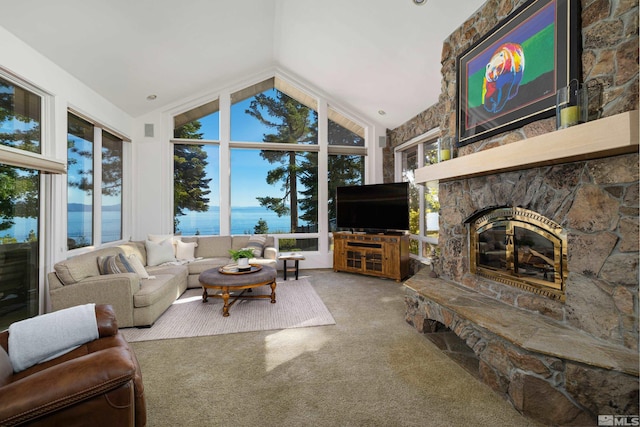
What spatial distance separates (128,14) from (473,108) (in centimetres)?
388

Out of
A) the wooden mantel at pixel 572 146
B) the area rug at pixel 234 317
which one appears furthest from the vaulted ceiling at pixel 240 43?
the area rug at pixel 234 317

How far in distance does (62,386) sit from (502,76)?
3619mm

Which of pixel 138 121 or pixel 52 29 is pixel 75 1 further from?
pixel 138 121

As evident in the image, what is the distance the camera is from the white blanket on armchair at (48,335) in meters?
1.59

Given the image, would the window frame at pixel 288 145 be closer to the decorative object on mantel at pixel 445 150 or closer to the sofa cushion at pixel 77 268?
the sofa cushion at pixel 77 268

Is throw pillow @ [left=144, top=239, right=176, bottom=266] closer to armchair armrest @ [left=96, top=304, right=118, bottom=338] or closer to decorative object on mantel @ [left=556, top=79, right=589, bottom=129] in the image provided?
armchair armrest @ [left=96, top=304, right=118, bottom=338]

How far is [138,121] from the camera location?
5.62 meters

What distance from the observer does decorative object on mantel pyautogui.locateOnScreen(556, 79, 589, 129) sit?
194cm

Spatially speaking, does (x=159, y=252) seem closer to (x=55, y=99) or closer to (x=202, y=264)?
(x=202, y=264)

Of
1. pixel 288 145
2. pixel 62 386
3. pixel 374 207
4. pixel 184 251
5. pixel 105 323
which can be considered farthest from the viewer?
pixel 288 145

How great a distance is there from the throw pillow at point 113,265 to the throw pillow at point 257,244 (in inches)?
75.1

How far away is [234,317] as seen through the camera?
3.54 m

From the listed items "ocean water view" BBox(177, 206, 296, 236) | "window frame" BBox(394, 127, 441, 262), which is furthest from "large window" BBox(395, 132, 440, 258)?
"ocean water view" BBox(177, 206, 296, 236)

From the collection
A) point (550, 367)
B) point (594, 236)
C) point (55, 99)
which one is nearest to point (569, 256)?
point (594, 236)
